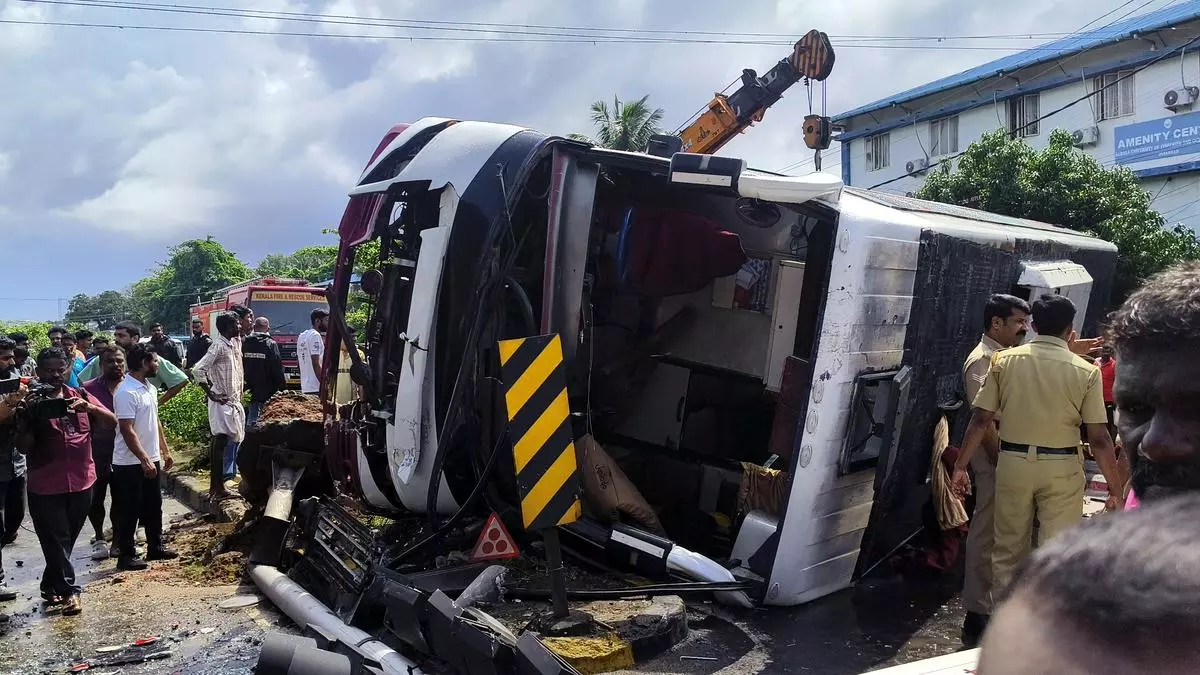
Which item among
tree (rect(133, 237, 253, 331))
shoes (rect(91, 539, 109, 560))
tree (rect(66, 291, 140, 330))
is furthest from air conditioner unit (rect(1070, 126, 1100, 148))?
tree (rect(66, 291, 140, 330))

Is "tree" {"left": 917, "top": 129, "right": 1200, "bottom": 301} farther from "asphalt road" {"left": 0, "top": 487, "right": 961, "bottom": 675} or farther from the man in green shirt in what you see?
the man in green shirt

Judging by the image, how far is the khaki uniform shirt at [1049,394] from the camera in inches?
151

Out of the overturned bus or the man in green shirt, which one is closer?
the overturned bus

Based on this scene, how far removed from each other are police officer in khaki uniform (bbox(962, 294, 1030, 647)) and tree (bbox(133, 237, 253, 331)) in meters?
48.2

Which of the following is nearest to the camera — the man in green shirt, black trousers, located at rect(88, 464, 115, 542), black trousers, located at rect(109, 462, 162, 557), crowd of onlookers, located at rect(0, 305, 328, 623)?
crowd of onlookers, located at rect(0, 305, 328, 623)

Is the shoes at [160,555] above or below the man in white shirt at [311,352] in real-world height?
below

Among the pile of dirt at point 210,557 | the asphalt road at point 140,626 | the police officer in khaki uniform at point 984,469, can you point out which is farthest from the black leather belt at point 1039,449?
the pile of dirt at point 210,557

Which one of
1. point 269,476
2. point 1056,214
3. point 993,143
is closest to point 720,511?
point 269,476

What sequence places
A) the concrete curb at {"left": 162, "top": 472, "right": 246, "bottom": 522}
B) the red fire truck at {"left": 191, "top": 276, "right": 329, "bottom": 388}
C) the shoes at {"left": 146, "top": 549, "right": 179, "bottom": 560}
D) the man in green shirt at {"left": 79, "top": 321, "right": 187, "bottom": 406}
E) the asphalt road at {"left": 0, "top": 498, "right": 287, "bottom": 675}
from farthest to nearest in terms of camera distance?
the red fire truck at {"left": 191, "top": 276, "right": 329, "bottom": 388}
the man in green shirt at {"left": 79, "top": 321, "right": 187, "bottom": 406}
the concrete curb at {"left": 162, "top": 472, "right": 246, "bottom": 522}
the shoes at {"left": 146, "top": 549, "right": 179, "bottom": 560}
the asphalt road at {"left": 0, "top": 498, "right": 287, "bottom": 675}

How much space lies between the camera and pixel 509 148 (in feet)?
14.8

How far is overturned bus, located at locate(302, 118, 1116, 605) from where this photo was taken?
4078 mm

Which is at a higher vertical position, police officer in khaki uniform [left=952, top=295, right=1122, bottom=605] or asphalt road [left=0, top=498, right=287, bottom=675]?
police officer in khaki uniform [left=952, top=295, right=1122, bottom=605]

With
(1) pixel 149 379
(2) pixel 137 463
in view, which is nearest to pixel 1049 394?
(2) pixel 137 463

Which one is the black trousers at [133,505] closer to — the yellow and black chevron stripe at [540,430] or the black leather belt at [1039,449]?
the yellow and black chevron stripe at [540,430]
